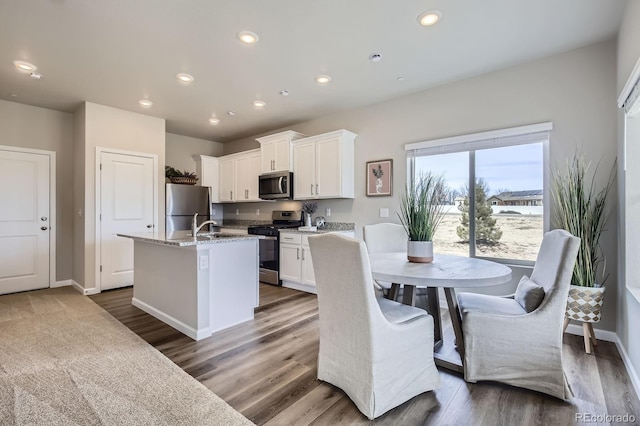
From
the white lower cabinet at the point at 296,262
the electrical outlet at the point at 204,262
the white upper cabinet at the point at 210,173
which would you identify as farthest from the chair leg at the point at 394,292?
the white upper cabinet at the point at 210,173

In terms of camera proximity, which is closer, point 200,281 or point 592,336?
point 592,336

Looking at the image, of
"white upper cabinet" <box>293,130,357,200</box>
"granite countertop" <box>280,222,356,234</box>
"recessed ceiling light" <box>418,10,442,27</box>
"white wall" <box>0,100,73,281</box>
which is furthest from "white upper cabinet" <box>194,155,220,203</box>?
"recessed ceiling light" <box>418,10,442,27</box>

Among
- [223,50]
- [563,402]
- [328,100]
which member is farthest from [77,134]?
[563,402]

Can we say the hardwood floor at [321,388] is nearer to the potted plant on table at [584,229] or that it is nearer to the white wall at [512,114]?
the potted plant on table at [584,229]

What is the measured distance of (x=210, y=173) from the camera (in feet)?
19.8

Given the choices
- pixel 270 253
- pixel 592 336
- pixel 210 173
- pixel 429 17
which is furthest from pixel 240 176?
pixel 592 336

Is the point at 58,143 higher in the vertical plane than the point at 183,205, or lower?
higher

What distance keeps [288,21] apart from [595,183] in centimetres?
298

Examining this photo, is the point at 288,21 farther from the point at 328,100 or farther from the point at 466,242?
the point at 466,242

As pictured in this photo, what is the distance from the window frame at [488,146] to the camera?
9.75 feet

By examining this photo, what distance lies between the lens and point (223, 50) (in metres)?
2.81

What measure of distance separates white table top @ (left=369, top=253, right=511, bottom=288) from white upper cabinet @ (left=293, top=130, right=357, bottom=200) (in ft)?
6.91

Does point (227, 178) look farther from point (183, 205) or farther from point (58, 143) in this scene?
point (58, 143)

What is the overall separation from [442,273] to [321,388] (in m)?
1.04
